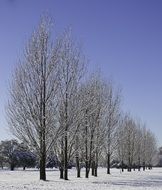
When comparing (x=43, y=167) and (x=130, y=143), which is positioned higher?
(x=130, y=143)

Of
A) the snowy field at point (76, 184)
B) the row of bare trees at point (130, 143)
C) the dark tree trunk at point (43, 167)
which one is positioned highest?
the row of bare trees at point (130, 143)

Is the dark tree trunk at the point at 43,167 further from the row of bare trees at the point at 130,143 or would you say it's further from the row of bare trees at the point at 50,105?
the row of bare trees at the point at 130,143

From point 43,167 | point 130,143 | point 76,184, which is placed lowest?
point 76,184

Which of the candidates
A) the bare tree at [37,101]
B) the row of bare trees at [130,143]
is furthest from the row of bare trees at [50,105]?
the row of bare trees at [130,143]

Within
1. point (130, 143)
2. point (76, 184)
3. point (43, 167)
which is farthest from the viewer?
point (130, 143)

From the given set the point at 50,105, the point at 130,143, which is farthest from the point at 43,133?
the point at 130,143

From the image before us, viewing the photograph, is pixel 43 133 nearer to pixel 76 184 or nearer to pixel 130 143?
pixel 76 184

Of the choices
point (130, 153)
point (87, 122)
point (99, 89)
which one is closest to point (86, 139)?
point (87, 122)

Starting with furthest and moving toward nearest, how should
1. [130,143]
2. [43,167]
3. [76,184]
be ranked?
[130,143], [43,167], [76,184]

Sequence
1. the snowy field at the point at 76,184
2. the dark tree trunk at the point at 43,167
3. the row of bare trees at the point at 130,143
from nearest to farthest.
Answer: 1. the snowy field at the point at 76,184
2. the dark tree trunk at the point at 43,167
3. the row of bare trees at the point at 130,143

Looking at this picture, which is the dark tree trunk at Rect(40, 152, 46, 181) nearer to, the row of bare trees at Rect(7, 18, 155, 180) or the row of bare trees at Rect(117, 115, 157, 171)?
the row of bare trees at Rect(7, 18, 155, 180)

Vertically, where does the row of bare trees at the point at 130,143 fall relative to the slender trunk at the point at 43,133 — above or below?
above

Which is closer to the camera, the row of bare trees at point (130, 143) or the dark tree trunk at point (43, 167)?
the dark tree trunk at point (43, 167)

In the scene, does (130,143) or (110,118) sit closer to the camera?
(110,118)
